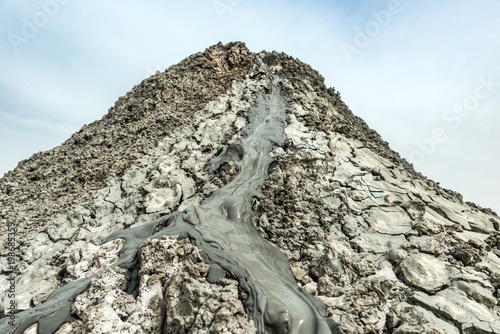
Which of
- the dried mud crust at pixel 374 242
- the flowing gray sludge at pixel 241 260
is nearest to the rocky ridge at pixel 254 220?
the dried mud crust at pixel 374 242

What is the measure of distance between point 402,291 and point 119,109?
969 centimetres

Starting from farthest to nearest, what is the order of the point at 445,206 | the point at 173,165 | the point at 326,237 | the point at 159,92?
the point at 159,92
the point at 173,165
the point at 445,206
the point at 326,237

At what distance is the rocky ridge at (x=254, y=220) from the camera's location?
8.95 ft

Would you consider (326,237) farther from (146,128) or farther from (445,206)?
(146,128)

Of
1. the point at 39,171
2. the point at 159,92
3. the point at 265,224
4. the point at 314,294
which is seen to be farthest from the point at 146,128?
the point at 314,294

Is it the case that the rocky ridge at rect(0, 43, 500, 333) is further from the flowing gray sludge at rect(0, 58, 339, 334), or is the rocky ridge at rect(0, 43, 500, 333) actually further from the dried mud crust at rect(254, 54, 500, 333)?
the flowing gray sludge at rect(0, 58, 339, 334)

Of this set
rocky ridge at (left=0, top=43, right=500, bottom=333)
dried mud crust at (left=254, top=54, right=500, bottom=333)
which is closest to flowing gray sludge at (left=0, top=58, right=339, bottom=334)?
rocky ridge at (left=0, top=43, right=500, bottom=333)

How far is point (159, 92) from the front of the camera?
9219 millimetres

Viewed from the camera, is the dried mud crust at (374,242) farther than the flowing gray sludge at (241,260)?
Yes

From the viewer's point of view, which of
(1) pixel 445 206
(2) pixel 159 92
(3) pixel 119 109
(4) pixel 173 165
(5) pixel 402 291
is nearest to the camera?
(5) pixel 402 291

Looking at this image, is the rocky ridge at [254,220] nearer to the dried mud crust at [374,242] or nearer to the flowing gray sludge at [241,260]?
the dried mud crust at [374,242]

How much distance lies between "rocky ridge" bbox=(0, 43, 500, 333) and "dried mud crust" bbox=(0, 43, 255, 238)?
5 centimetres

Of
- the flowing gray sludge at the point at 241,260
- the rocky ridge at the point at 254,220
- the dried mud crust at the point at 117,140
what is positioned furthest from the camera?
the dried mud crust at the point at 117,140

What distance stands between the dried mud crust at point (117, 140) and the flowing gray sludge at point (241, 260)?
2.96 meters
